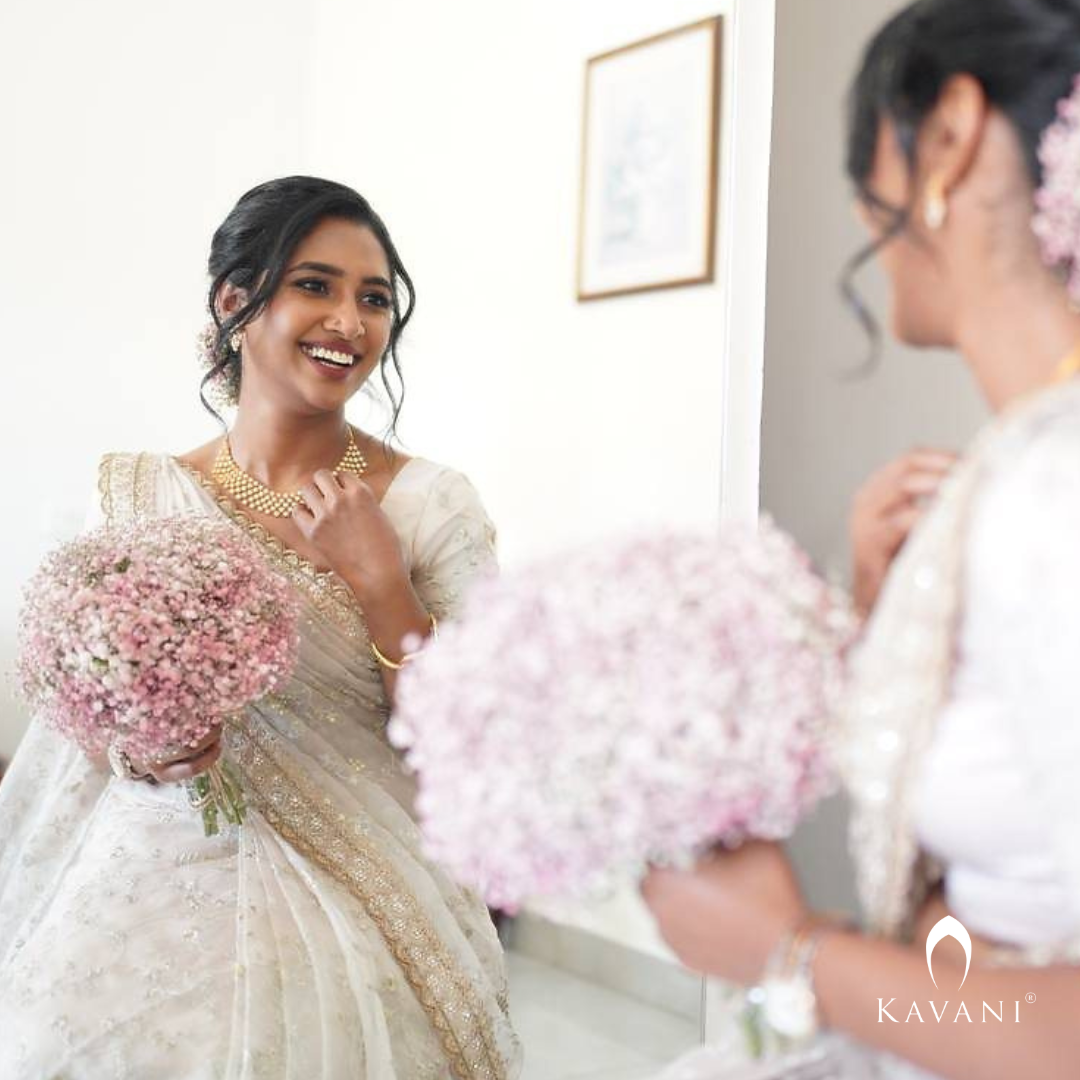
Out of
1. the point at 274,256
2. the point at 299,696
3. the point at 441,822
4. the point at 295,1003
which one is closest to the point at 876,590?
the point at 441,822

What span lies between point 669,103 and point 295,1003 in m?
1.20

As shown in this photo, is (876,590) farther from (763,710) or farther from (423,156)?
(423,156)

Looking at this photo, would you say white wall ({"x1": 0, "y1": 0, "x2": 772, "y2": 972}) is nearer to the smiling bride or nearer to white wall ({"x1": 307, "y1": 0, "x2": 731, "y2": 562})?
white wall ({"x1": 307, "y1": 0, "x2": 731, "y2": 562})

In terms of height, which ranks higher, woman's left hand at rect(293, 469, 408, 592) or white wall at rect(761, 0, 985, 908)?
white wall at rect(761, 0, 985, 908)

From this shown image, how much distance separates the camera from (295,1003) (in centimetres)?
141

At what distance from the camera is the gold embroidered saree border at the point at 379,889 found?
1.54m

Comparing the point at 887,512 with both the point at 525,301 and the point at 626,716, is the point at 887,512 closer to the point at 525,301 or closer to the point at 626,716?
the point at 626,716

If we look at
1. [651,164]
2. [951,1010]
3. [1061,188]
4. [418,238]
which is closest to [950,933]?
[951,1010]

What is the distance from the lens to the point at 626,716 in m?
0.76

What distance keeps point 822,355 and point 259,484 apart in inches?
32.0

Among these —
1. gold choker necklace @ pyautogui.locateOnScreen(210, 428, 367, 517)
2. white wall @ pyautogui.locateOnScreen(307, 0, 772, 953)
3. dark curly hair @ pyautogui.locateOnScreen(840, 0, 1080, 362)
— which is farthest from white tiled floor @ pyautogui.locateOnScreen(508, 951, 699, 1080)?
dark curly hair @ pyautogui.locateOnScreen(840, 0, 1080, 362)

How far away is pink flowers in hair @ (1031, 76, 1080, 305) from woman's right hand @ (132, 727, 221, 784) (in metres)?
1.07

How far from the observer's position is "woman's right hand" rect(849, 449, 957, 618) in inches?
36.0

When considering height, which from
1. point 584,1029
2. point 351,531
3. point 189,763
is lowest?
point 584,1029
